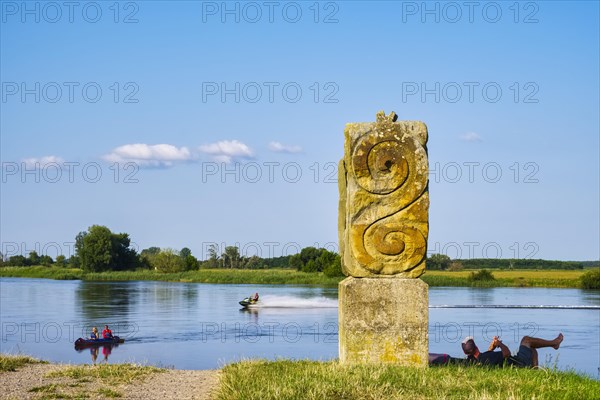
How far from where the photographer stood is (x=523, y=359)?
13477 mm

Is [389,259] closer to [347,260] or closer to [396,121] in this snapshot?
[347,260]

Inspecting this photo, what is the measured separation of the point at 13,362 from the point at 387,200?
681 cm

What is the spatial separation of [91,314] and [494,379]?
111 feet

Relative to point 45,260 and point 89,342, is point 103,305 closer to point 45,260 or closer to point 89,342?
point 89,342

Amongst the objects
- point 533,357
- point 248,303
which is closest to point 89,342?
point 533,357

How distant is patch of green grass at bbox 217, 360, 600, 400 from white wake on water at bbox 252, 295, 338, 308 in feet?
123

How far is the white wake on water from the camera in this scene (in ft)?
165

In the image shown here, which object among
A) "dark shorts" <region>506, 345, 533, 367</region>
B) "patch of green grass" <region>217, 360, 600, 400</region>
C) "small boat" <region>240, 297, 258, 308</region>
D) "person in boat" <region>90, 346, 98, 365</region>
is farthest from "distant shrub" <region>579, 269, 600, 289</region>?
"patch of green grass" <region>217, 360, 600, 400</region>

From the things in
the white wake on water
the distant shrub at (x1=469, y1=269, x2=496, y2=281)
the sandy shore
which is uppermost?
the sandy shore

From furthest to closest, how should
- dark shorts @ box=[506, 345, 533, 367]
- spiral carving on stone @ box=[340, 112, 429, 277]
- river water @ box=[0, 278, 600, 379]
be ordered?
1. river water @ box=[0, 278, 600, 379]
2. dark shorts @ box=[506, 345, 533, 367]
3. spiral carving on stone @ box=[340, 112, 429, 277]

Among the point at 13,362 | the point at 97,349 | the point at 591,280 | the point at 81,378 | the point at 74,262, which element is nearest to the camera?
the point at 81,378

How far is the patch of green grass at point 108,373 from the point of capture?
11750 mm

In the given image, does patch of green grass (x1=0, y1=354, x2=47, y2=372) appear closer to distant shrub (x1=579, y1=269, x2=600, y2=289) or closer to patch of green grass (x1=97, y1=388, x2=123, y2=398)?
patch of green grass (x1=97, y1=388, x2=123, y2=398)

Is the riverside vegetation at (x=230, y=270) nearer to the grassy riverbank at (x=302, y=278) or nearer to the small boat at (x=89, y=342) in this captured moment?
the grassy riverbank at (x=302, y=278)
